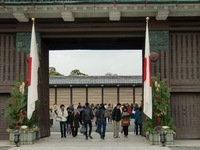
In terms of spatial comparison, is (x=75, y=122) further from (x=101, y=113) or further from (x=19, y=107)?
(x=19, y=107)

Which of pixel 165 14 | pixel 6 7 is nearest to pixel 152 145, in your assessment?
pixel 165 14

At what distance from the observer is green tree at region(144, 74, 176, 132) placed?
17.7 meters

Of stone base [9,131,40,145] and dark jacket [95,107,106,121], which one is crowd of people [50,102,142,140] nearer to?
dark jacket [95,107,106,121]

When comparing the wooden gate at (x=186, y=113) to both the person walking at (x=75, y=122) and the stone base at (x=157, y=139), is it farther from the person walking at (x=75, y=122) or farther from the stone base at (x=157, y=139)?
the person walking at (x=75, y=122)

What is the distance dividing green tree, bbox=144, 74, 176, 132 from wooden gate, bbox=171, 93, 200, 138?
1887 millimetres

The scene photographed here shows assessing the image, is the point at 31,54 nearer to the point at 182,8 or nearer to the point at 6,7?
the point at 6,7

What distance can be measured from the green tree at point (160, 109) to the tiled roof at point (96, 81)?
30.1 meters

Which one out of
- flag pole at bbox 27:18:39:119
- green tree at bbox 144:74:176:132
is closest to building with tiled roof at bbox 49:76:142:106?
green tree at bbox 144:74:176:132

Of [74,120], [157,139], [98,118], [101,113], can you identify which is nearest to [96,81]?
[74,120]

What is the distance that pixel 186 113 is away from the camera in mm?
19750

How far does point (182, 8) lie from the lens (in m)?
18.2

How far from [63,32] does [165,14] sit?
17.0ft

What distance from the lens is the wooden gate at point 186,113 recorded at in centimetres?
1964

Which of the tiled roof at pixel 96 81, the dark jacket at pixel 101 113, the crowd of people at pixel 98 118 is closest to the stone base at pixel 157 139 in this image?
the crowd of people at pixel 98 118
